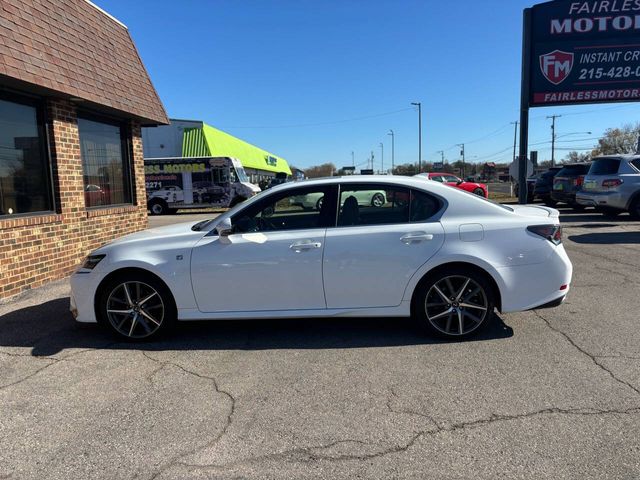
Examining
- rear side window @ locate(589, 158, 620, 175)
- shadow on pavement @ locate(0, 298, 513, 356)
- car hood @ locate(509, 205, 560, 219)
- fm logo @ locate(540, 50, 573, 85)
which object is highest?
fm logo @ locate(540, 50, 573, 85)

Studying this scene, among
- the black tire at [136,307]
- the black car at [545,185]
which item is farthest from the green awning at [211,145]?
the black tire at [136,307]

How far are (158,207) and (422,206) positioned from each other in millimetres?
21619

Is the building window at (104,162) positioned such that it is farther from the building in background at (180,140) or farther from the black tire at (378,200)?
the building in background at (180,140)

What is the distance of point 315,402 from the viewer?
11.0ft

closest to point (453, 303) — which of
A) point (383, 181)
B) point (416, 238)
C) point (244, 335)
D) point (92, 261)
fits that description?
point (416, 238)

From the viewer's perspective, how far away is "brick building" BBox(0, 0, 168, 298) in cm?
644

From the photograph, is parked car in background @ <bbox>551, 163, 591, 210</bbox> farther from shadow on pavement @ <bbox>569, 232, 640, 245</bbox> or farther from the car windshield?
shadow on pavement @ <bbox>569, 232, 640, 245</bbox>

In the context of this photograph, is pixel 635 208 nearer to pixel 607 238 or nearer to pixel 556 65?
pixel 607 238

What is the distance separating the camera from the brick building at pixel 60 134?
644 centimetres

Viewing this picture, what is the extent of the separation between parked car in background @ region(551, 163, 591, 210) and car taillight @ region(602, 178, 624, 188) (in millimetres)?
2216

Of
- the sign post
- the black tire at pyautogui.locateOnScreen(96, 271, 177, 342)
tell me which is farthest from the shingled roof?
the sign post

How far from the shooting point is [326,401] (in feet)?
11.0

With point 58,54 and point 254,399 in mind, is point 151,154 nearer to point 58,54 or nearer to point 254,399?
point 58,54

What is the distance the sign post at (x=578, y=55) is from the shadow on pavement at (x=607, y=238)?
4.59m
